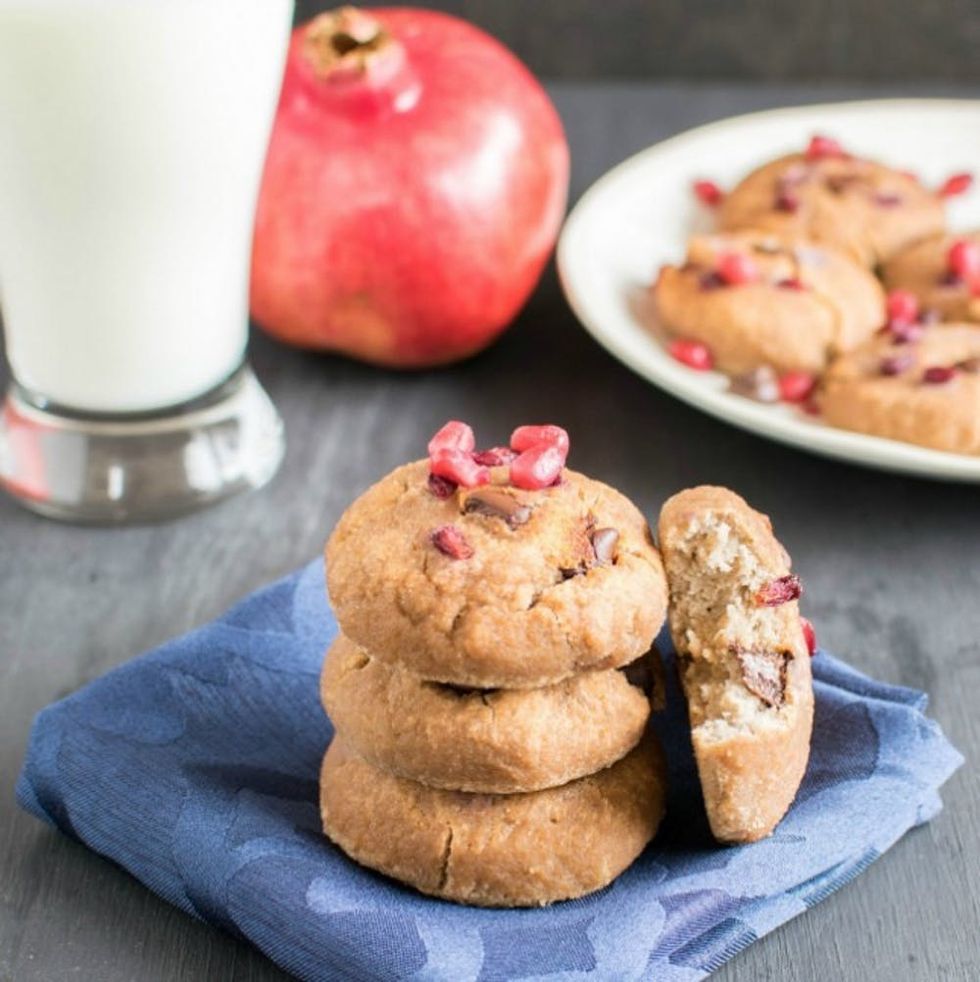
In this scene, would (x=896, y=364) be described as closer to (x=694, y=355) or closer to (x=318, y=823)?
(x=694, y=355)

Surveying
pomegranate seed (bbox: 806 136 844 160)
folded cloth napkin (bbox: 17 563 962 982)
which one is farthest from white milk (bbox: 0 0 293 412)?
pomegranate seed (bbox: 806 136 844 160)

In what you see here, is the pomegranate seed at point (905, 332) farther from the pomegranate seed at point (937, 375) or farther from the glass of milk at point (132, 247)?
the glass of milk at point (132, 247)

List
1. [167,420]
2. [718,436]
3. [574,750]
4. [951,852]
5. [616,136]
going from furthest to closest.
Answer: [616,136], [718,436], [167,420], [951,852], [574,750]

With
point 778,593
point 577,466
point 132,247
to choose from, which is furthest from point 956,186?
point 778,593

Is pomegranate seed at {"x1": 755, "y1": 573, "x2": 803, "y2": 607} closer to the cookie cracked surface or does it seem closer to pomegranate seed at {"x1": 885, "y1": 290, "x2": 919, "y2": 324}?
pomegranate seed at {"x1": 885, "y1": 290, "x2": 919, "y2": 324}

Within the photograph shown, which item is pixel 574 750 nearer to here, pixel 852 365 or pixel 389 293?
pixel 852 365

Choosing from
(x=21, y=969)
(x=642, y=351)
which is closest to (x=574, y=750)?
(x=21, y=969)
